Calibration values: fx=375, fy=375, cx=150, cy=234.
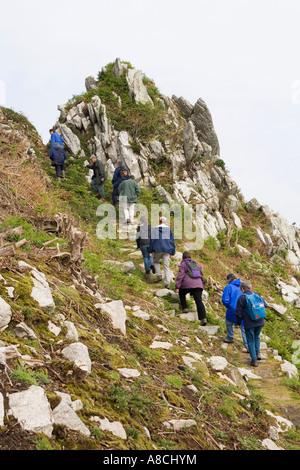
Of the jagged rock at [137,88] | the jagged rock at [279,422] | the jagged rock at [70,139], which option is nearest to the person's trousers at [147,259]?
the jagged rock at [279,422]

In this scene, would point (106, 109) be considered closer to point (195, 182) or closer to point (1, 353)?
point (195, 182)

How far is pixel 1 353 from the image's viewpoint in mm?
3883

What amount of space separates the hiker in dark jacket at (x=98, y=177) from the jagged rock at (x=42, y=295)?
38.9ft

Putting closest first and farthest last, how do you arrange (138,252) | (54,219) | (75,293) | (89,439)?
(89,439)
(75,293)
(54,219)
(138,252)

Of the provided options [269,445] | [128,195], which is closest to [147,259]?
[128,195]

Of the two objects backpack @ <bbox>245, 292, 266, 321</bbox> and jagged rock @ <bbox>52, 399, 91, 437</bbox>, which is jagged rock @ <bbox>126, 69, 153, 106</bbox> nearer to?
backpack @ <bbox>245, 292, 266, 321</bbox>

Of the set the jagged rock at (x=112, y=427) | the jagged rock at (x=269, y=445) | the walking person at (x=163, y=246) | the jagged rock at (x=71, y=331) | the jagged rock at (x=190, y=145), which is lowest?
the jagged rock at (x=269, y=445)

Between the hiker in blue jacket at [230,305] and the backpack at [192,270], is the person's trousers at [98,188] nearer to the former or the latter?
the backpack at [192,270]

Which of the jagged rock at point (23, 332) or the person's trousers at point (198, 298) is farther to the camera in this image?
the person's trousers at point (198, 298)

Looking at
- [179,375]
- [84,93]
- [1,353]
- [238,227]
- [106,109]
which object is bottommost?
[179,375]

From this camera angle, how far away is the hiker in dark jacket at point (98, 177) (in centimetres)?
1745

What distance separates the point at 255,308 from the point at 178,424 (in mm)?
4461

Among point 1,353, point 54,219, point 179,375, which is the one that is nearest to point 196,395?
point 179,375

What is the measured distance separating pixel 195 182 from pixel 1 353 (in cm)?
1889
